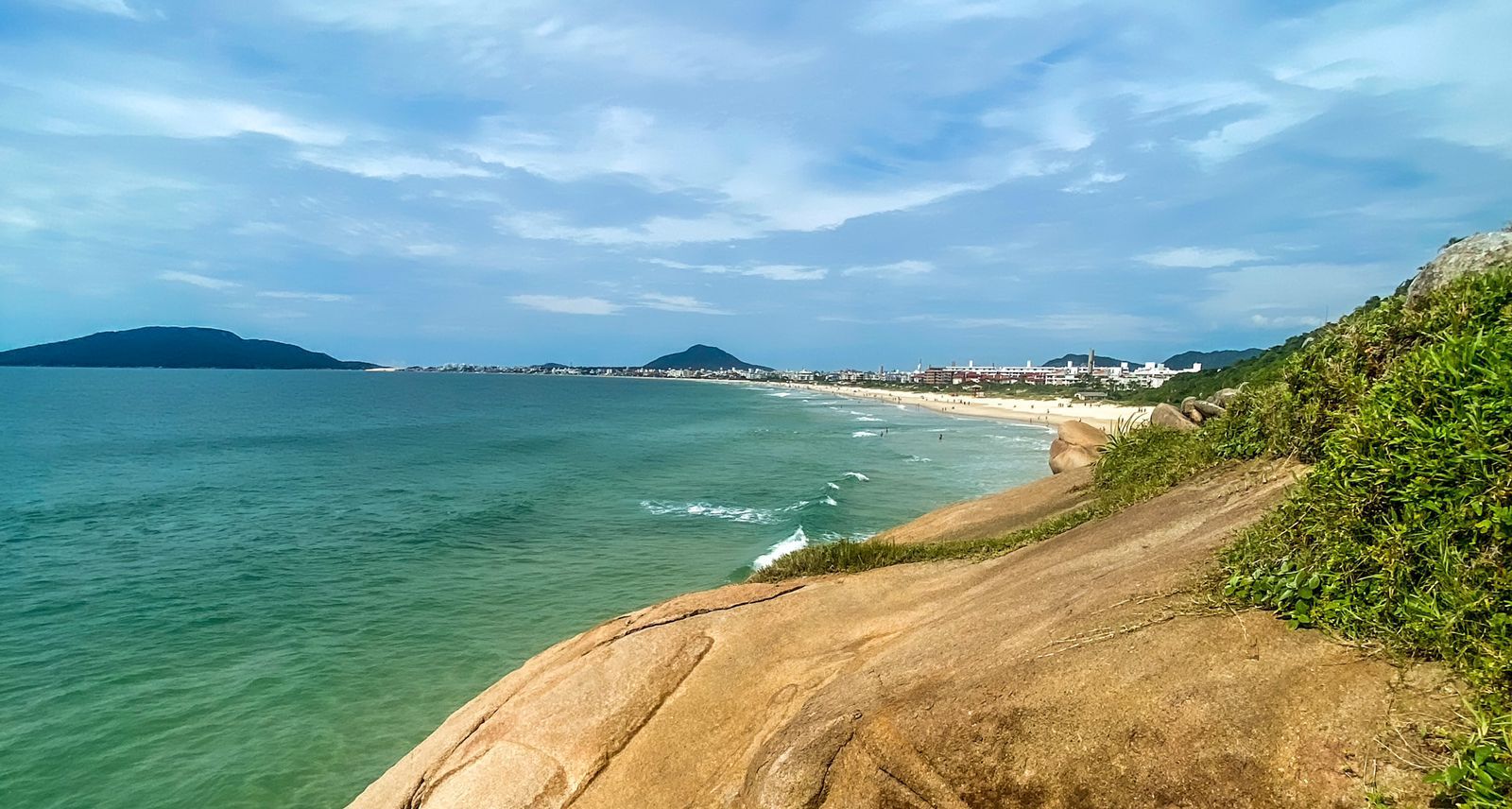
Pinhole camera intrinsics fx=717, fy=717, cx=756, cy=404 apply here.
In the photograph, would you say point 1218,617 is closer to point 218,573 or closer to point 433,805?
point 433,805

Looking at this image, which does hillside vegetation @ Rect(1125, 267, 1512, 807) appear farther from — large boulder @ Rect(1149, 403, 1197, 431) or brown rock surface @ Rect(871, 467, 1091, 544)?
large boulder @ Rect(1149, 403, 1197, 431)

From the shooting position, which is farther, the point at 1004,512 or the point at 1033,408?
the point at 1033,408

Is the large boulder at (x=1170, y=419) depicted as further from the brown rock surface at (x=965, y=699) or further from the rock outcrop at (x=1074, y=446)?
the brown rock surface at (x=965, y=699)

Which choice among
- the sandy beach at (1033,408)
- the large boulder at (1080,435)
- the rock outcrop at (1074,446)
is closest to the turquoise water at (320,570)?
the rock outcrop at (1074,446)

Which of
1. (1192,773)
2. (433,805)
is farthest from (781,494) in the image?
(1192,773)

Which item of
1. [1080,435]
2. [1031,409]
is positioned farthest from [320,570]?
[1031,409]

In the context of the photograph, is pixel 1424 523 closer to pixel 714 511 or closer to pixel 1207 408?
pixel 1207 408
